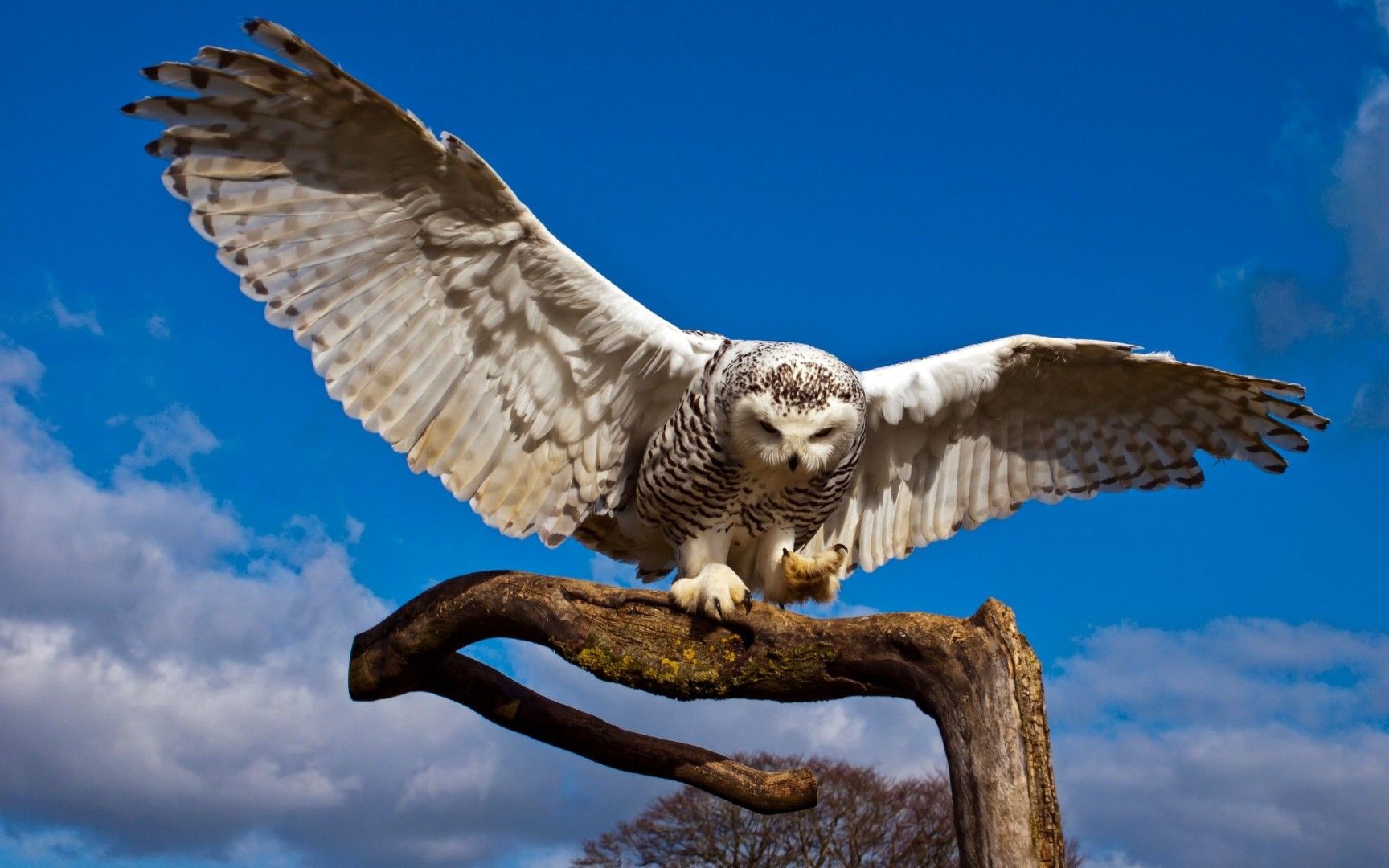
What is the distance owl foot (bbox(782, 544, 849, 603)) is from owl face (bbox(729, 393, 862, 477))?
1.45 feet

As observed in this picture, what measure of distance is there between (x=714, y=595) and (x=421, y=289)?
1.84m

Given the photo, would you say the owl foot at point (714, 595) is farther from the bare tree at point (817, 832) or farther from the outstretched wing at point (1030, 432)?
the bare tree at point (817, 832)

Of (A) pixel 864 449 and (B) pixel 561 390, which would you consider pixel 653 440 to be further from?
(A) pixel 864 449

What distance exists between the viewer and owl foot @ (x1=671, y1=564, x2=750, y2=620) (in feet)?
15.5

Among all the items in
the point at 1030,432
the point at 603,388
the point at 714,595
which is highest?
the point at 1030,432

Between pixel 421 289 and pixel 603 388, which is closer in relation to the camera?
pixel 421 289

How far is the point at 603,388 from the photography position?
18.5ft

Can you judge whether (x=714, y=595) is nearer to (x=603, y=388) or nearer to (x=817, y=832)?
(x=603, y=388)

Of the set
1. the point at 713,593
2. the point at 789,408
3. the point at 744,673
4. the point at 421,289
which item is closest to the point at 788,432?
the point at 789,408

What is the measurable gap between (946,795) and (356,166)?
38.0ft

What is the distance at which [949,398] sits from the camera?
19.8 ft

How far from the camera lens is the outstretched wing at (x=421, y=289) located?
15.3ft

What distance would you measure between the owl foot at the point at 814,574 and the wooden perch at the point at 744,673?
62cm

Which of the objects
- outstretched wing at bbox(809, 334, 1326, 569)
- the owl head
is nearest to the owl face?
the owl head
